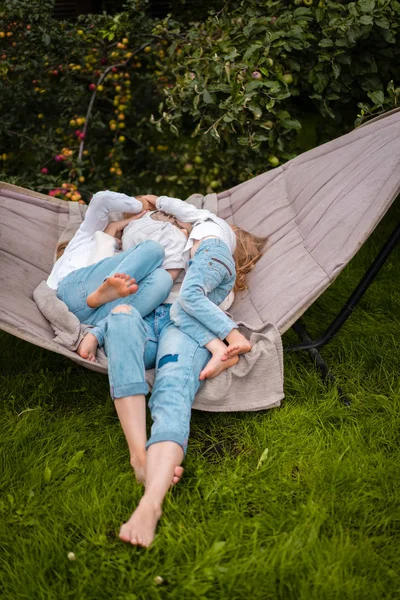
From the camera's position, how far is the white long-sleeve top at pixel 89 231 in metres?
2.37

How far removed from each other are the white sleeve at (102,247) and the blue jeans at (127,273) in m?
0.08

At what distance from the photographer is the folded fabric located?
193 centimetres

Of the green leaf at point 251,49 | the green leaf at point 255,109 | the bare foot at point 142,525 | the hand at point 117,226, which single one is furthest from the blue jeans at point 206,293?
the green leaf at point 251,49

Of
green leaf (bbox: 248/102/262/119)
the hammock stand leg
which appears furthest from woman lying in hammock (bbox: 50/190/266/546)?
green leaf (bbox: 248/102/262/119)

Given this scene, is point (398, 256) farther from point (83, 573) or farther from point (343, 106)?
point (83, 573)

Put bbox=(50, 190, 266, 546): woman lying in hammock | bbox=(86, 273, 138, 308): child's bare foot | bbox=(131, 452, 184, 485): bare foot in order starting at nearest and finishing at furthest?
bbox=(50, 190, 266, 546): woman lying in hammock → bbox=(131, 452, 184, 485): bare foot → bbox=(86, 273, 138, 308): child's bare foot

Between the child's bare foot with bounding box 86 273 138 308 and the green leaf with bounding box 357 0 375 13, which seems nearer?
the child's bare foot with bounding box 86 273 138 308

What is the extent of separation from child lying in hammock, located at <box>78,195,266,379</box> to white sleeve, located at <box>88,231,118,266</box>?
0.06 metres

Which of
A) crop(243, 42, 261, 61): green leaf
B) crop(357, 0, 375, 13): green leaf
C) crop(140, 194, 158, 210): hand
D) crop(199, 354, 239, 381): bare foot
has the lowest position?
Answer: crop(199, 354, 239, 381): bare foot

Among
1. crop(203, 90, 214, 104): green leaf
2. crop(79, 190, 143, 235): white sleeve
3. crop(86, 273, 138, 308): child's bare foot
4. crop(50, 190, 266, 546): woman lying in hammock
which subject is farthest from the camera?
crop(203, 90, 214, 104): green leaf

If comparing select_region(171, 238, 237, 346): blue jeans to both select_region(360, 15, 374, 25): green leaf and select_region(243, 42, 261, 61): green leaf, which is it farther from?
select_region(360, 15, 374, 25): green leaf

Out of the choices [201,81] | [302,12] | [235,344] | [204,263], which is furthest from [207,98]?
[235,344]

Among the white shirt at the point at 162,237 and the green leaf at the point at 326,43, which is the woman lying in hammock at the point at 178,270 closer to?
the white shirt at the point at 162,237

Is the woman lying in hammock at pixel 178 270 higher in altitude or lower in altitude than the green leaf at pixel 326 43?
lower
